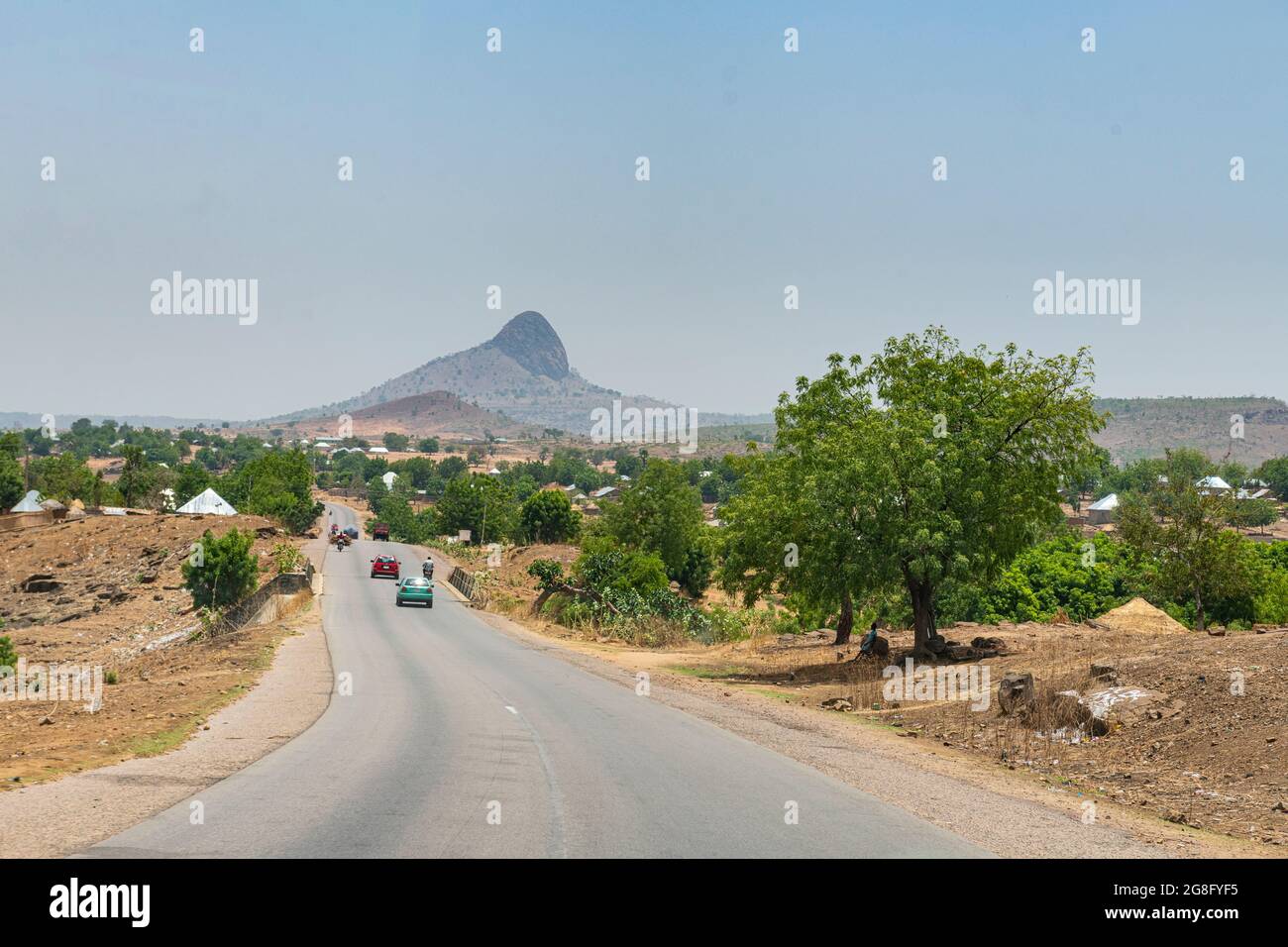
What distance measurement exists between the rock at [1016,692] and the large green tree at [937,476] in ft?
21.8

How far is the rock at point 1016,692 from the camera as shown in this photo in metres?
20.4

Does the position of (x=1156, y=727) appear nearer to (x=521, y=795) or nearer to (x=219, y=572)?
(x=521, y=795)

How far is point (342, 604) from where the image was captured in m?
52.2

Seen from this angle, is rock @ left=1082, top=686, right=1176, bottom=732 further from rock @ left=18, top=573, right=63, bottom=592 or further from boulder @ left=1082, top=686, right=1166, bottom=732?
rock @ left=18, top=573, right=63, bottom=592

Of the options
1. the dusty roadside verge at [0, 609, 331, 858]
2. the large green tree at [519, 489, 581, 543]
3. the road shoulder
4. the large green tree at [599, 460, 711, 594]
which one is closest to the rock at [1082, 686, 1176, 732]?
the road shoulder

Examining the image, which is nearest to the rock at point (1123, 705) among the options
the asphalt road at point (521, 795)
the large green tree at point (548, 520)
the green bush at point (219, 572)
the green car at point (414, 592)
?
the asphalt road at point (521, 795)

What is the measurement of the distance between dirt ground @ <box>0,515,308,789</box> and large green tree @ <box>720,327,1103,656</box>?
15.7 meters

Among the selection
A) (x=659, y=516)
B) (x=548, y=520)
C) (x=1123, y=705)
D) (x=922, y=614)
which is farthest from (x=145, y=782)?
(x=548, y=520)

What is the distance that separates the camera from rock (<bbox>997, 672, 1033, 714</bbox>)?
66.9 ft

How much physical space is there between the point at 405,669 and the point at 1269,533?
135943 mm

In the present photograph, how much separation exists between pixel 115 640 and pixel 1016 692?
45.8m

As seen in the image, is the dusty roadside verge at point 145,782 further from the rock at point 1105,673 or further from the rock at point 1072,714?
the rock at point 1105,673
